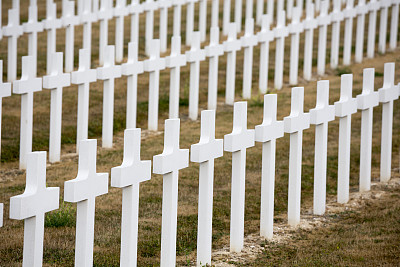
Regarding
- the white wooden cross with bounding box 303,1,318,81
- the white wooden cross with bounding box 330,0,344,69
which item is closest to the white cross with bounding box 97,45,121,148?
the white wooden cross with bounding box 303,1,318,81

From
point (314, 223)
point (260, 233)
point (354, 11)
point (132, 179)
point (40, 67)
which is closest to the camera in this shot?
point (132, 179)

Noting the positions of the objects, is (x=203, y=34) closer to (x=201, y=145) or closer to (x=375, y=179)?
(x=375, y=179)

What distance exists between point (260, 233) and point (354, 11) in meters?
7.14

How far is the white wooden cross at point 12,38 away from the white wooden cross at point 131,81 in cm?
248

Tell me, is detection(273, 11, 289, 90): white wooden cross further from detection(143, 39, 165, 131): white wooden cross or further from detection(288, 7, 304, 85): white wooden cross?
detection(143, 39, 165, 131): white wooden cross

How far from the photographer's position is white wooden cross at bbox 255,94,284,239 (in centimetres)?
580

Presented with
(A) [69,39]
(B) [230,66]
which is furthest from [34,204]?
(A) [69,39]

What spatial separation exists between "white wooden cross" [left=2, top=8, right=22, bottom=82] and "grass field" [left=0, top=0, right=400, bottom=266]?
2.26ft

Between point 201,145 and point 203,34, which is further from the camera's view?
point 203,34

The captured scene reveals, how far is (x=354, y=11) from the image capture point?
12195 mm

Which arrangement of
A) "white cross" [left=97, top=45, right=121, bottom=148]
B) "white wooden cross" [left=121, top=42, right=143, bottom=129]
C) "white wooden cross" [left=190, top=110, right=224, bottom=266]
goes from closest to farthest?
"white wooden cross" [left=190, top=110, right=224, bottom=266], "white cross" [left=97, top=45, right=121, bottom=148], "white wooden cross" [left=121, top=42, right=143, bottom=129]

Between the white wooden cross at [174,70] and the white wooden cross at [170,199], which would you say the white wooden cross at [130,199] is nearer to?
the white wooden cross at [170,199]

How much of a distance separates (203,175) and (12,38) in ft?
20.0

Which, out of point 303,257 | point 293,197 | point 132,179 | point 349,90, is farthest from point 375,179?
point 132,179
